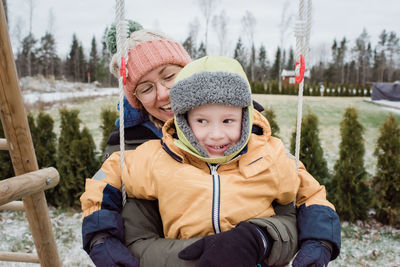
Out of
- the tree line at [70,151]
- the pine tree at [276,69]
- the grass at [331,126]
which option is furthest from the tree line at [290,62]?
the tree line at [70,151]

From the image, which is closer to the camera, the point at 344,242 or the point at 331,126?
the point at 344,242

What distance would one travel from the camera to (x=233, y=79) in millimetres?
1364

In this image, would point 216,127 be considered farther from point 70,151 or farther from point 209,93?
point 70,151

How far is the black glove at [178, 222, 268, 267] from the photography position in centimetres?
106

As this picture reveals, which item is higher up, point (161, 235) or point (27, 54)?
point (27, 54)

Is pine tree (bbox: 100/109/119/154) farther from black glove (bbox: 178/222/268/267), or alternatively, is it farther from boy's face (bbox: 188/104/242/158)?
black glove (bbox: 178/222/268/267)

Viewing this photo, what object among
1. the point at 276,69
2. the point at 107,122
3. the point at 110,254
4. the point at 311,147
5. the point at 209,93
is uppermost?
the point at 276,69

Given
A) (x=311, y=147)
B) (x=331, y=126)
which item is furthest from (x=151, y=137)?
(x=331, y=126)

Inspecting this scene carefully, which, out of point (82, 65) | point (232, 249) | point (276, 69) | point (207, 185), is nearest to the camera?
point (232, 249)

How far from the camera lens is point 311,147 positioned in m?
3.93

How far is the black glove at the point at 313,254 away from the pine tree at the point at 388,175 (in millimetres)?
3076

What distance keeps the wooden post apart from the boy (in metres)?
0.66

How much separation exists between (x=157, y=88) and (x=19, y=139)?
0.87 metres

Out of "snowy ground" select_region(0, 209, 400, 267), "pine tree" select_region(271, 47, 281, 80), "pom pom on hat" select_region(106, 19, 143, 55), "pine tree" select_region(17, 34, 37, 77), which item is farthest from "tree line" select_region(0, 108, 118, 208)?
"pine tree" select_region(271, 47, 281, 80)
